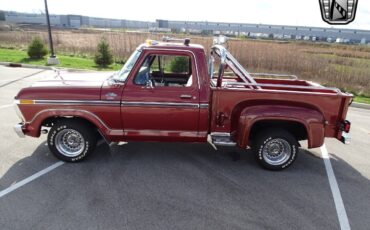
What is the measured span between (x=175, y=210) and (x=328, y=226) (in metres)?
1.94

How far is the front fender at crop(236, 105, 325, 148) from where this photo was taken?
482 cm

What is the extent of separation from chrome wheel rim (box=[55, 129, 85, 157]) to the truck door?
0.79 metres

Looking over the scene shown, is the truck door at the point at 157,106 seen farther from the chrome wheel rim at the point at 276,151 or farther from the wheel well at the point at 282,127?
the chrome wheel rim at the point at 276,151

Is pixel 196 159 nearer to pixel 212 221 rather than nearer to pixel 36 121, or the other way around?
pixel 212 221

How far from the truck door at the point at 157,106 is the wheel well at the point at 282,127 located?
1035 millimetres

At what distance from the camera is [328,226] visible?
3797 millimetres

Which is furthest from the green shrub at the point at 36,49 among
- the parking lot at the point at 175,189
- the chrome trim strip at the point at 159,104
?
the chrome trim strip at the point at 159,104

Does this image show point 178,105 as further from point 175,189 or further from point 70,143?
point 70,143

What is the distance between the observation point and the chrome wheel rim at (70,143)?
506 centimetres

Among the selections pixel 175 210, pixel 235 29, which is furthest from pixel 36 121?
pixel 235 29

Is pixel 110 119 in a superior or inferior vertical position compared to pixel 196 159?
superior

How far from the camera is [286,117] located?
15.8 ft

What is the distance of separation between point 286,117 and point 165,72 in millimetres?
2433

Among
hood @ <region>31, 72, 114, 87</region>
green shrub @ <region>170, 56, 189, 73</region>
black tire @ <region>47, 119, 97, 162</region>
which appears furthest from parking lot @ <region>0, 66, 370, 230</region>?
green shrub @ <region>170, 56, 189, 73</region>
